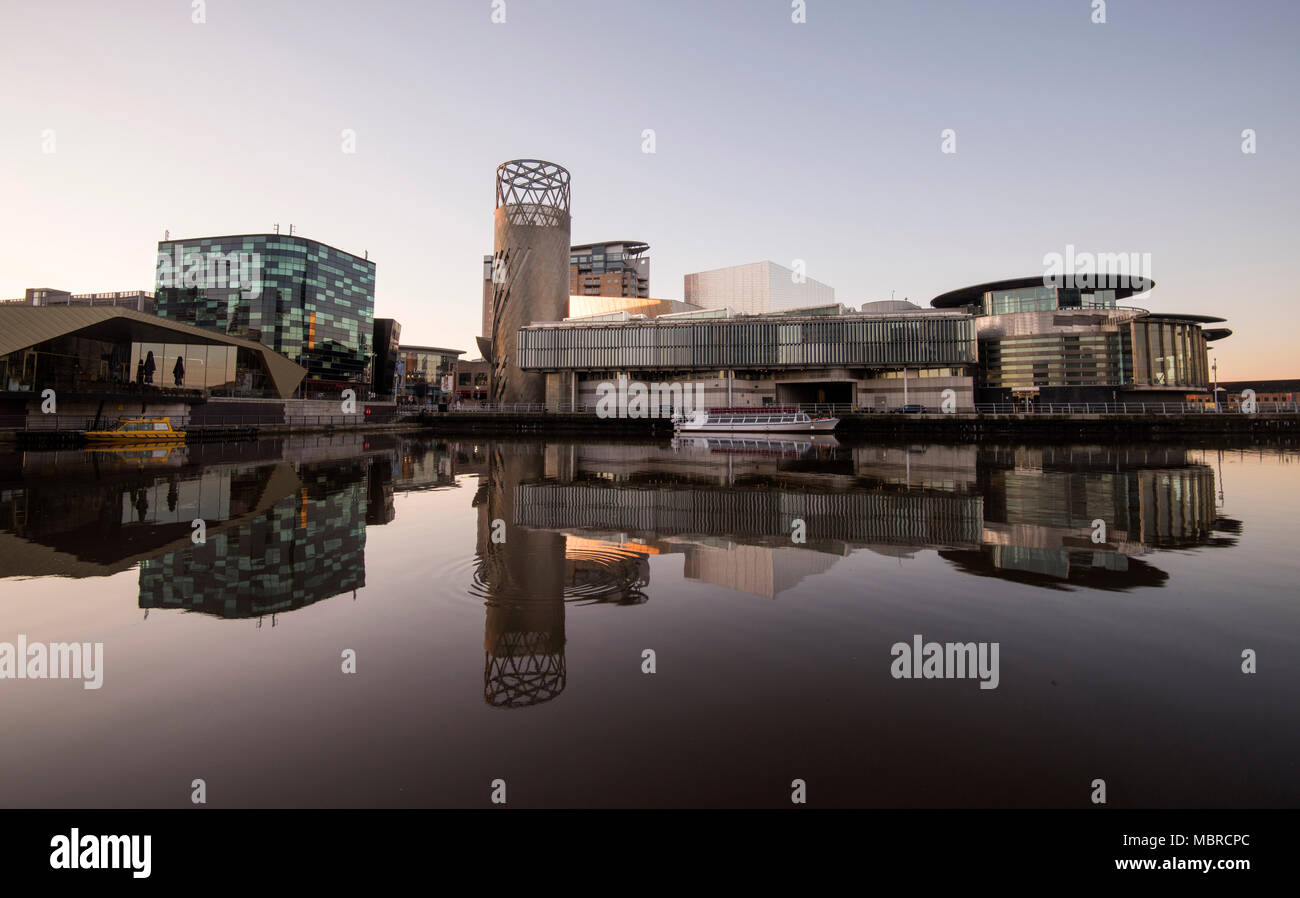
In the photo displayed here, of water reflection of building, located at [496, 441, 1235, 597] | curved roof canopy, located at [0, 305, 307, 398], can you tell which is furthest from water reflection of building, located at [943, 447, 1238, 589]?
curved roof canopy, located at [0, 305, 307, 398]

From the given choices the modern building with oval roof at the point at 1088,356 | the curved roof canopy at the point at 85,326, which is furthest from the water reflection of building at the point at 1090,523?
the modern building with oval roof at the point at 1088,356

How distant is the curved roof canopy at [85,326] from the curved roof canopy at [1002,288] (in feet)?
382

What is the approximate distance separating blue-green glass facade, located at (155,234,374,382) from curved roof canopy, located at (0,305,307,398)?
277ft

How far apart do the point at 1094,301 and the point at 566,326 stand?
299ft

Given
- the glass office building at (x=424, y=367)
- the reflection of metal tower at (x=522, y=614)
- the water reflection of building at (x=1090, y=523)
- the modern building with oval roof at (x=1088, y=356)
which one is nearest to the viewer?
the reflection of metal tower at (x=522, y=614)

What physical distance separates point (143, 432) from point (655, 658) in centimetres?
5155

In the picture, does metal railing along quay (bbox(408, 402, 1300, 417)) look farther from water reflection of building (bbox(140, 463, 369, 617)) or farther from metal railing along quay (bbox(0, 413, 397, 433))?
water reflection of building (bbox(140, 463, 369, 617))

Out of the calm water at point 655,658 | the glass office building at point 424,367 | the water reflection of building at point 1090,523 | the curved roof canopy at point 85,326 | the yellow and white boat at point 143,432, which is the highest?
the glass office building at point 424,367

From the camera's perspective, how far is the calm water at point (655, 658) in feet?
13.4

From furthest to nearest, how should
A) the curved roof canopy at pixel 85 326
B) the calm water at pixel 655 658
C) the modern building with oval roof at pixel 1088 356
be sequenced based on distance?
the modern building with oval roof at pixel 1088 356
the curved roof canopy at pixel 85 326
the calm water at pixel 655 658

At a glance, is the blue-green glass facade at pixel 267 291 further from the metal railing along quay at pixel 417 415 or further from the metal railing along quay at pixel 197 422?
the metal railing along quay at pixel 197 422

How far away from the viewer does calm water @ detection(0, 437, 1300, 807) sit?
4090 mm
